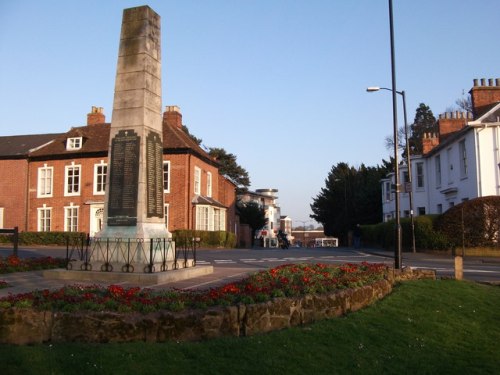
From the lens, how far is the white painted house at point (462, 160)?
96.8 ft

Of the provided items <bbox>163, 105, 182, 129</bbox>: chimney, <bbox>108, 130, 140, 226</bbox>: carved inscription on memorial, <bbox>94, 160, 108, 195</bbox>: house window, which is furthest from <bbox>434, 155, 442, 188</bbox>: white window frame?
<bbox>108, 130, 140, 226</bbox>: carved inscription on memorial

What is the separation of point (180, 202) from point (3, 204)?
641 inches

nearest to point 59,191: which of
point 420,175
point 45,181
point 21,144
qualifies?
point 45,181

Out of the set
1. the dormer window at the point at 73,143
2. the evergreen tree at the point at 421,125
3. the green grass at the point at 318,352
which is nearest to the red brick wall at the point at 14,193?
the dormer window at the point at 73,143

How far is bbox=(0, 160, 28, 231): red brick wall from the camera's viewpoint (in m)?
40.4

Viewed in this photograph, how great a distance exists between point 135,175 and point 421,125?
246 feet

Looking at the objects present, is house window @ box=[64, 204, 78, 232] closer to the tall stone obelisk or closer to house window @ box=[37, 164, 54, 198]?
house window @ box=[37, 164, 54, 198]

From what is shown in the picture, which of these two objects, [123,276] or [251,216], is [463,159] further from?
[251,216]

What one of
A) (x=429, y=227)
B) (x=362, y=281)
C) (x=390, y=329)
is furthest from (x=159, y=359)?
(x=429, y=227)

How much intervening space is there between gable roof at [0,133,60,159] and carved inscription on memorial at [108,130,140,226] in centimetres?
3279

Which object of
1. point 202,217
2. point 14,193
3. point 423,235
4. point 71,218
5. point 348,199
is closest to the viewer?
point 423,235

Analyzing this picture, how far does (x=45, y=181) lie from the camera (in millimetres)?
40812

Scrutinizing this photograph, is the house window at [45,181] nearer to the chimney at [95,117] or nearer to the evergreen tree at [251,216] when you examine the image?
the chimney at [95,117]

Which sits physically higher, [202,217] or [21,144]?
[21,144]
